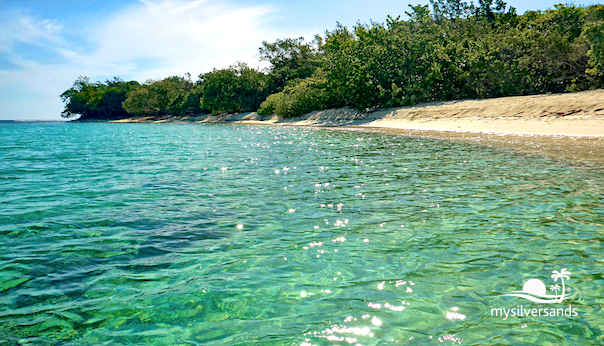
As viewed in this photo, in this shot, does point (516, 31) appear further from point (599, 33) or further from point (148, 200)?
point (148, 200)

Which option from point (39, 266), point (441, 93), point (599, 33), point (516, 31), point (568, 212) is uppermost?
point (516, 31)

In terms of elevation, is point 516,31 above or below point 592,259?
above

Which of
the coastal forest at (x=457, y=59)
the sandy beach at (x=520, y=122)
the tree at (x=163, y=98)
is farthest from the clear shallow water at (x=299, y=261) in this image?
the tree at (x=163, y=98)

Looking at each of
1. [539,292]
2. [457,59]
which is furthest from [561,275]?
[457,59]

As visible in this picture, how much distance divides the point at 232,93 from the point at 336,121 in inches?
1508

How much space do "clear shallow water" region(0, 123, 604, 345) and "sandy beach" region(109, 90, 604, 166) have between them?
29.7 feet

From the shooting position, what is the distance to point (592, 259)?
5000mm

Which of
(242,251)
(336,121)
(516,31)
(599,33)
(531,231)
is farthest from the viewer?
(336,121)

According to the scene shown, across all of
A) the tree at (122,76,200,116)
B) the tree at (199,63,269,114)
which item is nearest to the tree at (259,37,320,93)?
the tree at (199,63,269,114)

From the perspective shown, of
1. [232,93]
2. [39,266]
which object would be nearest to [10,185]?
[39,266]

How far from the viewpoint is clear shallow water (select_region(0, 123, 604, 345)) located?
3.59 m

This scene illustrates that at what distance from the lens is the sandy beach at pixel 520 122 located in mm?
18609

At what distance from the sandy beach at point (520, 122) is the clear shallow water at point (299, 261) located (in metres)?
9.06

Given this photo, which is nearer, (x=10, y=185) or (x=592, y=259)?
(x=592, y=259)
